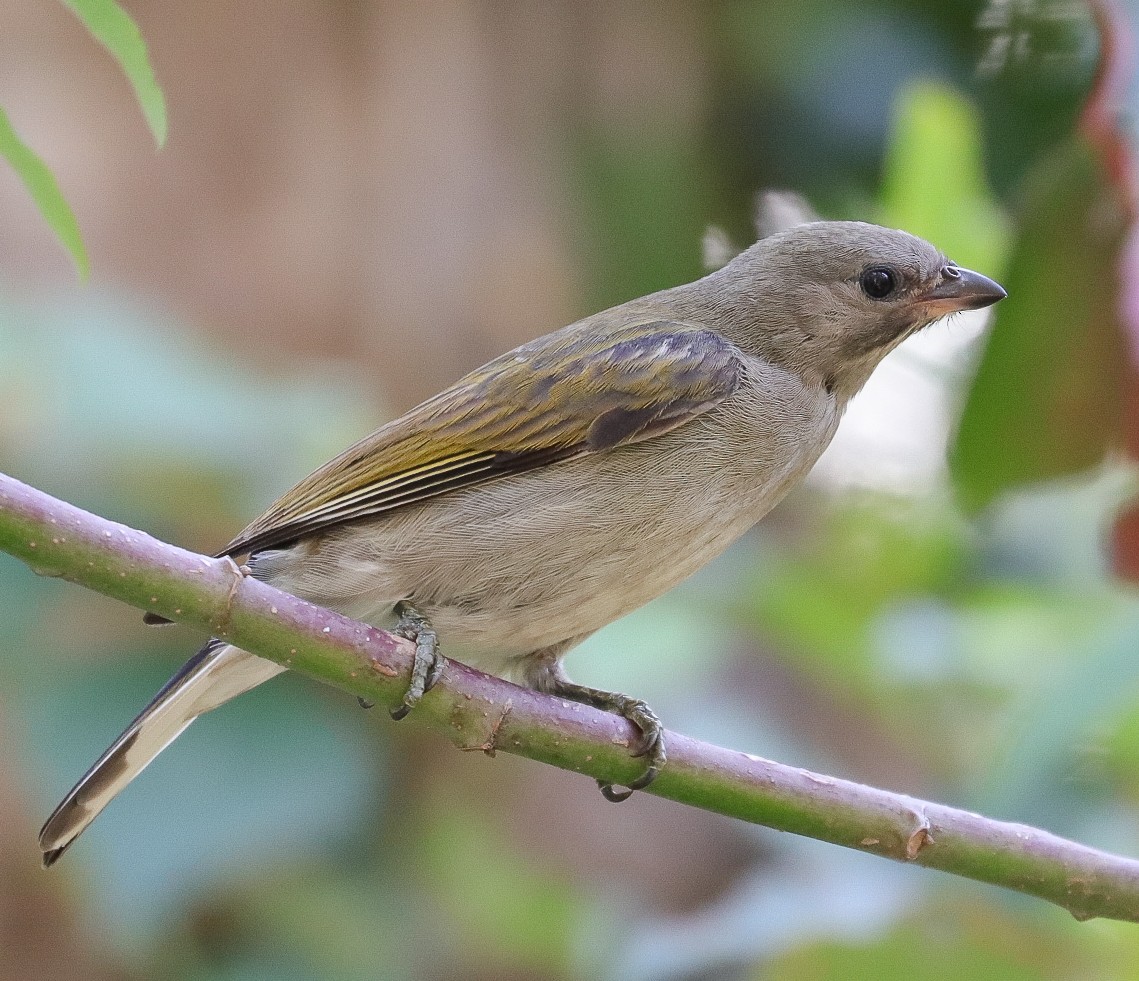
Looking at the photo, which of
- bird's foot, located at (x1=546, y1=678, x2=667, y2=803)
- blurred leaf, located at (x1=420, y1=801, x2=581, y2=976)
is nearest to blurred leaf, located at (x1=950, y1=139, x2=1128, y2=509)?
bird's foot, located at (x1=546, y1=678, x2=667, y2=803)

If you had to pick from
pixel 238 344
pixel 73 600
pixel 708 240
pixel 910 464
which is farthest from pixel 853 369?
pixel 238 344

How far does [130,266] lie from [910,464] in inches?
108

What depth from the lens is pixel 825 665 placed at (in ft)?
14.0

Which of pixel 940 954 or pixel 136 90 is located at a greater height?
pixel 136 90

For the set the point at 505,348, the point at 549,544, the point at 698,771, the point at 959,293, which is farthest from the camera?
the point at 505,348

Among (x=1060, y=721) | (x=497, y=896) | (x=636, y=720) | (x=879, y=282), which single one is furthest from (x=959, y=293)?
(x=497, y=896)

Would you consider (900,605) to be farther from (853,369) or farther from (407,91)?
(407,91)

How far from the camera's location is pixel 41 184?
5.69ft

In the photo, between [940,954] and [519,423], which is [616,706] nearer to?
[519,423]

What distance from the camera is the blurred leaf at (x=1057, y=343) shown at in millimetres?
3012

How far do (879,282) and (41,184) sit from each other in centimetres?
203

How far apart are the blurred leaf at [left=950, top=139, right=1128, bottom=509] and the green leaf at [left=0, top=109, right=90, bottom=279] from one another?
2.02 meters

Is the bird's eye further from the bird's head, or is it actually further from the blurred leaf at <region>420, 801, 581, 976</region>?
the blurred leaf at <region>420, 801, 581, 976</region>

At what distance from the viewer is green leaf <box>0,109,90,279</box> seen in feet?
5.48
